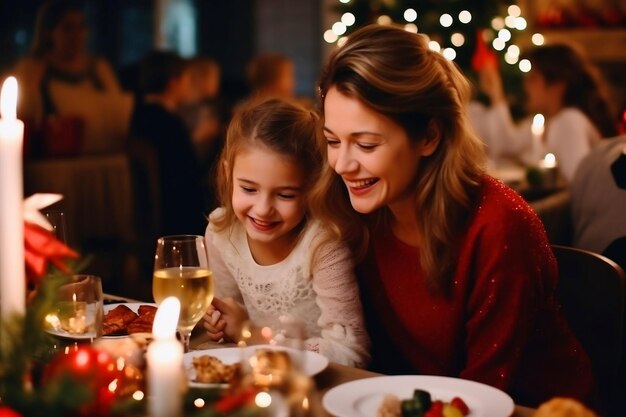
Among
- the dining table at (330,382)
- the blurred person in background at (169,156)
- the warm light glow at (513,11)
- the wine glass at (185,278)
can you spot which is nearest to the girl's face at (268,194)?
the wine glass at (185,278)

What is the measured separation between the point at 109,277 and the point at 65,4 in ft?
5.37

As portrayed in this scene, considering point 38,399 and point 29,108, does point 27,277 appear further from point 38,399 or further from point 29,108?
point 29,108

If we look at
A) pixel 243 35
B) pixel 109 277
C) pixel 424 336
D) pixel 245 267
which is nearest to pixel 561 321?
pixel 424 336

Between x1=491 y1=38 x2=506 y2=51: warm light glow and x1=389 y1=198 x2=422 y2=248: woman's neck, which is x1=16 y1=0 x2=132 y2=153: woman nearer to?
x1=491 y1=38 x2=506 y2=51: warm light glow

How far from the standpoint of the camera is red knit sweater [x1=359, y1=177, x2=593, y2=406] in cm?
164

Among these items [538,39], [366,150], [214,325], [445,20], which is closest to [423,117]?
[366,150]

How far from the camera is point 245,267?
76.7 inches

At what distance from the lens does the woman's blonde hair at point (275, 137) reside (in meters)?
1.83

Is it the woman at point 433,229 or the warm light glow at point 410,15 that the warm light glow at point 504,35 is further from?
the woman at point 433,229

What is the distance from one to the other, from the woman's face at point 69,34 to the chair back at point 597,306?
406cm

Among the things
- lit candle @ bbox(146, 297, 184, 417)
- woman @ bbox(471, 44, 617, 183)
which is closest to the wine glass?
lit candle @ bbox(146, 297, 184, 417)

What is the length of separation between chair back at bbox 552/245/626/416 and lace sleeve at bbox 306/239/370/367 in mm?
459

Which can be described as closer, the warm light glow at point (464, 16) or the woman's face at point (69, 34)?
the woman's face at point (69, 34)

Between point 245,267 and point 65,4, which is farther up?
point 65,4
